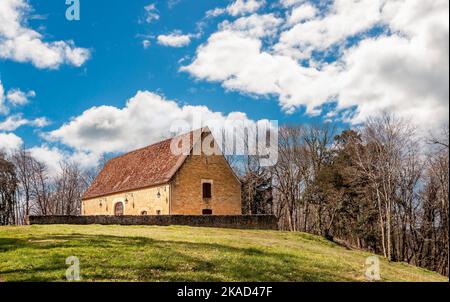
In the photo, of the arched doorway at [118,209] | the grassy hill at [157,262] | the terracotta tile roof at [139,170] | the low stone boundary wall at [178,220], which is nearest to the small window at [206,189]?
the terracotta tile roof at [139,170]

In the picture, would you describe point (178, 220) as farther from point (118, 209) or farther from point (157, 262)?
point (157, 262)

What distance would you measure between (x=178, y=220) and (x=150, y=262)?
17364mm

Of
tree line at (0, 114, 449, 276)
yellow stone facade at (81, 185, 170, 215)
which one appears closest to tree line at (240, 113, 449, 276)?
tree line at (0, 114, 449, 276)

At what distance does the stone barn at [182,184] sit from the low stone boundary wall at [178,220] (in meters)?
5.48

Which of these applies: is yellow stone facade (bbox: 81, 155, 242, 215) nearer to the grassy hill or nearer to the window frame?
the window frame

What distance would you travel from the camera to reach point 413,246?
41750 mm

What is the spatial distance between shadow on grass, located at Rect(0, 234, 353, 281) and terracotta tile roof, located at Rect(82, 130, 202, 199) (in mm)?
20013

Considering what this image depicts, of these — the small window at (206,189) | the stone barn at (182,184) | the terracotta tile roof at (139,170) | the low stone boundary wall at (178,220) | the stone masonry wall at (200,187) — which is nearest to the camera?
the low stone boundary wall at (178,220)

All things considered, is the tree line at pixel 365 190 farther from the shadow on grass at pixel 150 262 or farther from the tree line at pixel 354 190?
the shadow on grass at pixel 150 262

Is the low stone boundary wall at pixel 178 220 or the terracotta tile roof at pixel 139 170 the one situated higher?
the terracotta tile roof at pixel 139 170

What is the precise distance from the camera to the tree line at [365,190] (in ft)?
117

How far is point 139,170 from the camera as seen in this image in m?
42.8

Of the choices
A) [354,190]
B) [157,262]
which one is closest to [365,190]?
[354,190]

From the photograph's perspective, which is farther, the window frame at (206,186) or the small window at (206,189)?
the small window at (206,189)
